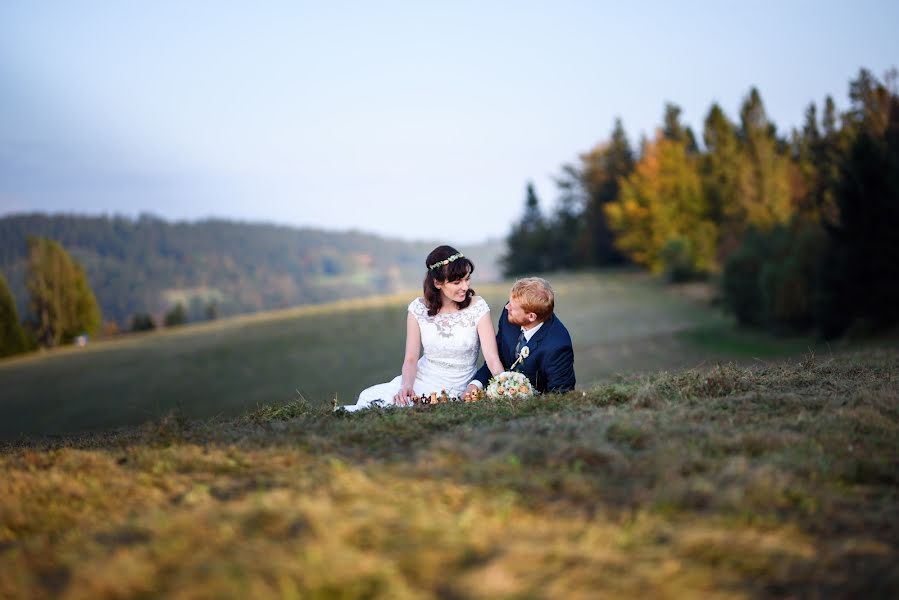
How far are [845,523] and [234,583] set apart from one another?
9.74 ft

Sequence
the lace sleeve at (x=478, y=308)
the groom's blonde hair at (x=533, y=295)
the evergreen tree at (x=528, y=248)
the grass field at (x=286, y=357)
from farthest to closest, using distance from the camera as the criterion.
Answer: the evergreen tree at (x=528, y=248)
the grass field at (x=286, y=357)
the lace sleeve at (x=478, y=308)
the groom's blonde hair at (x=533, y=295)

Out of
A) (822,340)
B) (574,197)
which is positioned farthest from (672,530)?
(574,197)

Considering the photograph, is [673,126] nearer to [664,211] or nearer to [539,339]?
[664,211]

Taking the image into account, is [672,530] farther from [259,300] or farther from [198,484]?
[259,300]

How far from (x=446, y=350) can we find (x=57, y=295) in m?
67.9

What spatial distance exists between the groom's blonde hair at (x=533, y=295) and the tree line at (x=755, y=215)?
27.2 m

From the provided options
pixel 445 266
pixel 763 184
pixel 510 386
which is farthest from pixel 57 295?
pixel 510 386

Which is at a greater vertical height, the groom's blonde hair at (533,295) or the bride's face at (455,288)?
the bride's face at (455,288)

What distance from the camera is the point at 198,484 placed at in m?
4.45

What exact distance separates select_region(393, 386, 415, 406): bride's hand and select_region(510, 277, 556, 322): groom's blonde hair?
166 cm

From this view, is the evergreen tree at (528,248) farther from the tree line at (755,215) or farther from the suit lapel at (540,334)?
the suit lapel at (540,334)

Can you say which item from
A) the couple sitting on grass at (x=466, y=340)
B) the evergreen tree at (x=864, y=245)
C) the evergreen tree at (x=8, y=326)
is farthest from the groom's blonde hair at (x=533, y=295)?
the evergreen tree at (x=8, y=326)

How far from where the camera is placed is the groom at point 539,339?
7.97 m

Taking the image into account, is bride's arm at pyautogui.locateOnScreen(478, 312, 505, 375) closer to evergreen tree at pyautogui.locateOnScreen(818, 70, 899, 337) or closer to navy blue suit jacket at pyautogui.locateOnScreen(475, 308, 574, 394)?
navy blue suit jacket at pyautogui.locateOnScreen(475, 308, 574, 394)
